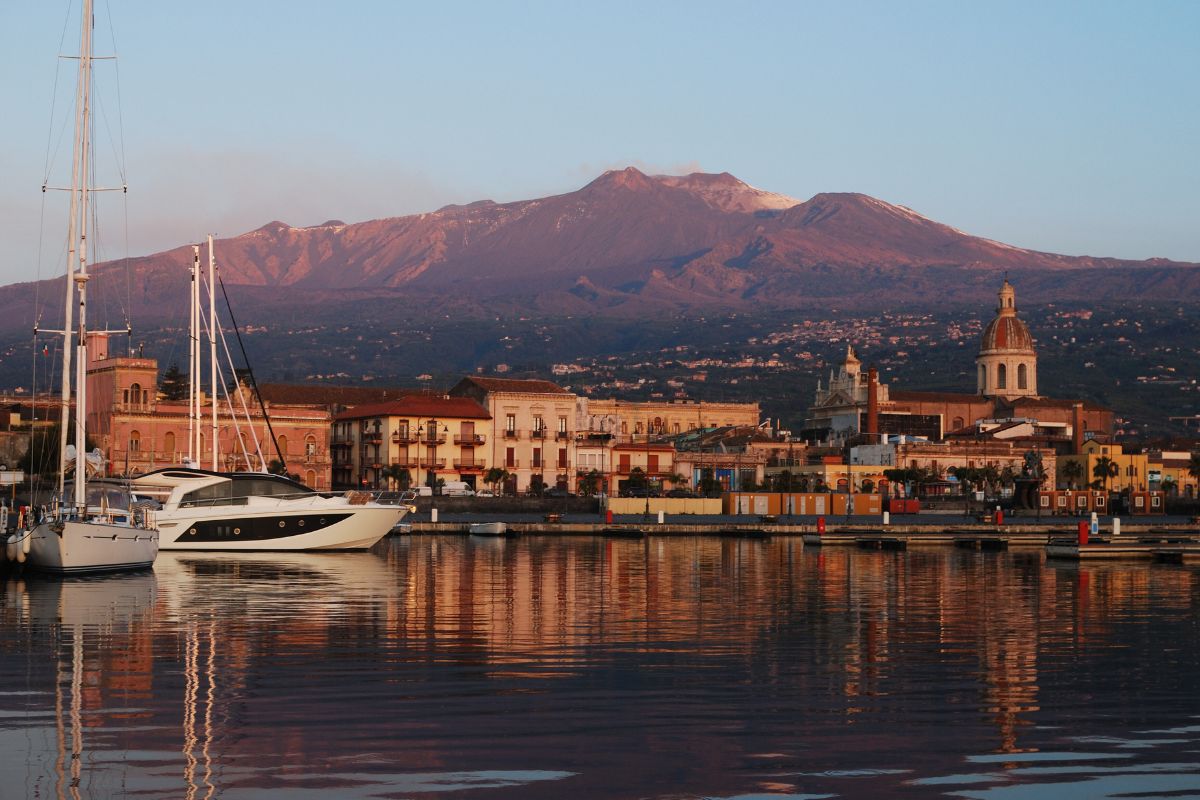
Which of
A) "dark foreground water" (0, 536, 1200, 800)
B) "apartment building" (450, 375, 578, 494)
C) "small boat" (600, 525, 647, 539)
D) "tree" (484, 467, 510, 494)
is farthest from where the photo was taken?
"apartment building" (450, 375, 578, 494)

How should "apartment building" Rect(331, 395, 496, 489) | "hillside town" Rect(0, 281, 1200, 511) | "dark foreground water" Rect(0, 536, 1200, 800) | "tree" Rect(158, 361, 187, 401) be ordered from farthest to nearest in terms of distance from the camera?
"tree" Rect(158, 361, 187, 401) < "apartment building" Rect(331, 395, 496, 489) < "hillside town" Rect(0, 281, 1200, 511) < "dark foreground water" Rect(0, 536, 1200, 800)

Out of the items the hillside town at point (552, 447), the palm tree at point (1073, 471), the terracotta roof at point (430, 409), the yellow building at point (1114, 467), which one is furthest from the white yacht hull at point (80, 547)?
the yellow building at point (1114, 467)

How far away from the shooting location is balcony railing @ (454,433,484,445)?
99044mm

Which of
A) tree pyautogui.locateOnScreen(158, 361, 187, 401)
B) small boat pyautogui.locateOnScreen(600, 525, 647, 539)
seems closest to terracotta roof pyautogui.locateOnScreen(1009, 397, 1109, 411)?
tree pyautogui.locateOnScreen(158, 361, 187, 401)

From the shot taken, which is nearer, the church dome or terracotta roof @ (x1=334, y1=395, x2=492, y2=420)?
terracotta roof @ (x1=334, y1=395, x2=492, y2=420)

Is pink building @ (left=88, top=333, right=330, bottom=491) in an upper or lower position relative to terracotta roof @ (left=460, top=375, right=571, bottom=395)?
lower

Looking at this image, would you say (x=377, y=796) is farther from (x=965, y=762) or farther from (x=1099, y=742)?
(x=1099, y=742)

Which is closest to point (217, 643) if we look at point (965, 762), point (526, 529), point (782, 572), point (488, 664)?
point (488, 664)

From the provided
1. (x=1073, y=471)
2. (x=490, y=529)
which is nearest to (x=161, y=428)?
(x=490, y=529)

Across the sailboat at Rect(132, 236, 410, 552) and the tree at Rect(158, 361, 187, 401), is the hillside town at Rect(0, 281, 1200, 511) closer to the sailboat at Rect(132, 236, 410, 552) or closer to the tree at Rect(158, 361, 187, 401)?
the tree at Rect(158, 361, 187, 401)

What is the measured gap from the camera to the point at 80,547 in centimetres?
3531

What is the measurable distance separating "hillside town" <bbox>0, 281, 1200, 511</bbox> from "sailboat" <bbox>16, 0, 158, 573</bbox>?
39.1 metres

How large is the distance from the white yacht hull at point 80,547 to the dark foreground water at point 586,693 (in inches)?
35.7

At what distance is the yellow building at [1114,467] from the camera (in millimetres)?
117000
